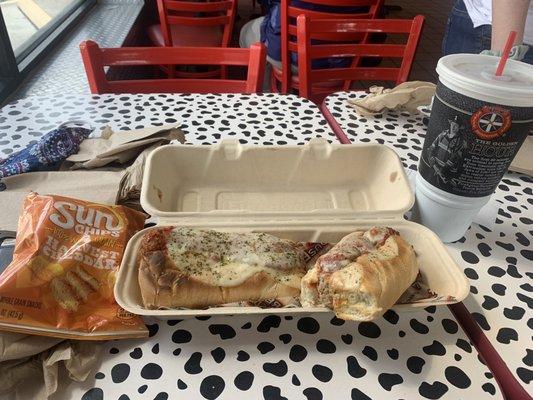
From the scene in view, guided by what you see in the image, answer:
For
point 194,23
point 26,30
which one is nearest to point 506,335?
point 194,23

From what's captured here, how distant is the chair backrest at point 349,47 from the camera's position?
1385 millimetres

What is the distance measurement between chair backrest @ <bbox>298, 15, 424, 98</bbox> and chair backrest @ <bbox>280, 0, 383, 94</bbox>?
32cm

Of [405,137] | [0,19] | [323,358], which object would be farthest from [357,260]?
[0,19]

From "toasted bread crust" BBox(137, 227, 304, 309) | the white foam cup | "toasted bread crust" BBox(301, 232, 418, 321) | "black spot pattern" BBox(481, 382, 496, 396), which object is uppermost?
the white foam cup

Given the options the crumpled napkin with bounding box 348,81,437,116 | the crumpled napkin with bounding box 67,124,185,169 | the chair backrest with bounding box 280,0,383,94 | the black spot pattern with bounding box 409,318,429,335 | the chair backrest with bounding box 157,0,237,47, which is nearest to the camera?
the black spot pattern with bounding box 409,318,429,335

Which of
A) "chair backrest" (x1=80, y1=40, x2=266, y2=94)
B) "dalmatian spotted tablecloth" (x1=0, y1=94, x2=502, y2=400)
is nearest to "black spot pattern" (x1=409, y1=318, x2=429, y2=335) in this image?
"dalmatian spotted tablecloth" (x1=0, y1=94, x2=502, y2=400)

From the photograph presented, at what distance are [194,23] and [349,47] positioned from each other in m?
0.83

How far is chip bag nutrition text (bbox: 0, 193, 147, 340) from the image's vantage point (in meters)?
0.52

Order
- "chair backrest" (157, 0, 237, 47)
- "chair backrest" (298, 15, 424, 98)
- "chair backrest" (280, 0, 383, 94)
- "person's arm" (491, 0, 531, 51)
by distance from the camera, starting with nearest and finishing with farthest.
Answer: "person's arm" (491, 0, 531, 51), "chair backrest" (298, 15, 424, 98), "chair backrest" (280, 0, 383, 94), "chair backrest" (157, 0, 237, 47)

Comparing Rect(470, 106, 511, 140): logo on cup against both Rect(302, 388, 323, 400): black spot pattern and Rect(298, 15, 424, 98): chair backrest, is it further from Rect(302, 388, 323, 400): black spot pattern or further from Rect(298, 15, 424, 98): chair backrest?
Rect(298, 15, 424, 98): chair backrest

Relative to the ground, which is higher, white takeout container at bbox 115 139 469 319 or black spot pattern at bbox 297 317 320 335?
white takeout container at bbox 115 139 469 319

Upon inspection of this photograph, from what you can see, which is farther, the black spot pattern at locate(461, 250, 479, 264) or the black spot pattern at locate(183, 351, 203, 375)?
the black spot pattern at locate(461, 250, 479, 264)

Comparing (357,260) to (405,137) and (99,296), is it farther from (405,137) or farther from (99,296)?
(405,137)

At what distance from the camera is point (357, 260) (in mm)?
544
